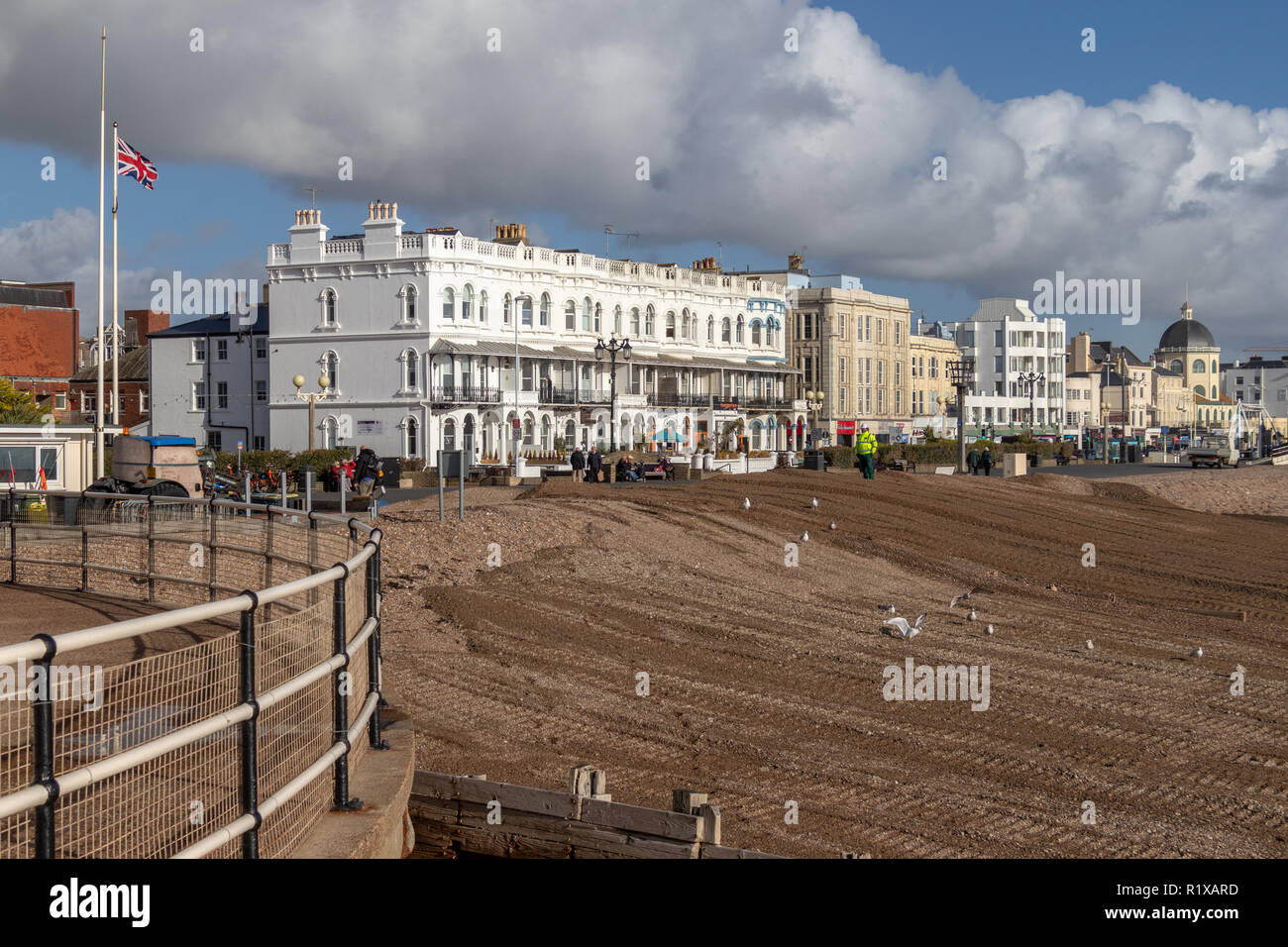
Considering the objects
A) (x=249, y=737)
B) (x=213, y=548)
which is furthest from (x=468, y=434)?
(x=249, y=737)

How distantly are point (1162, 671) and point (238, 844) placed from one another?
15.6m

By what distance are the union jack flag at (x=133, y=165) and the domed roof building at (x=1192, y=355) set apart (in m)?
172

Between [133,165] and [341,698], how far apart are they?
32.9m

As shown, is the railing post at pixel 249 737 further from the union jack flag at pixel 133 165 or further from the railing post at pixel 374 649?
the union jack flag at pixel 133 165

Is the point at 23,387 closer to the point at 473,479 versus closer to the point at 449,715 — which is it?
the point at 473,479

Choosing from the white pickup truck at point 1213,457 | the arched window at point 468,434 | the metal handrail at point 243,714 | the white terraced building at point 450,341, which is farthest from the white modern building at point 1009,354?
the metal handrail at point 243,714

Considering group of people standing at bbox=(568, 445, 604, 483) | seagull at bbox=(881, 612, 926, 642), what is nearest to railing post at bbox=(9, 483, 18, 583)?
seagull at bbox=(881, 612, 926, 642)

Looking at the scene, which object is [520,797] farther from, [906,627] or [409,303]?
[409,303]

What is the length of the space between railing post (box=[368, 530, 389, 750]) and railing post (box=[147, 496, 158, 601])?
5470mm

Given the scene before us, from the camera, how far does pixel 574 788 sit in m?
9.11

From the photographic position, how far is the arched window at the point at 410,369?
59375mm

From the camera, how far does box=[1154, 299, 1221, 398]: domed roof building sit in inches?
7313

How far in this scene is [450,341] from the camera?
194 feet
